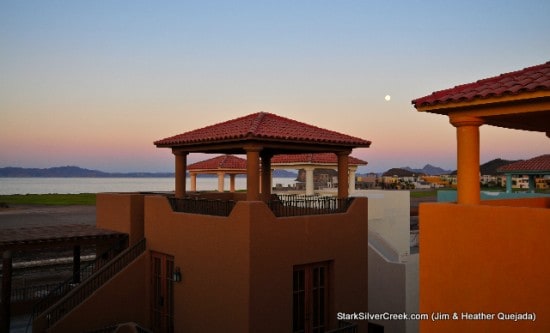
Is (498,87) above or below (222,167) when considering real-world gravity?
above

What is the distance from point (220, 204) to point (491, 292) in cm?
875

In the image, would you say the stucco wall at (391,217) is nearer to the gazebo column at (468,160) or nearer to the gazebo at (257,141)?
the gazebo at (257,141)

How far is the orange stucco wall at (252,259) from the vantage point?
1174 cm

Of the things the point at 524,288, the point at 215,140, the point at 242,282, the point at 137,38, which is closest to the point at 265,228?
the point at 242,282

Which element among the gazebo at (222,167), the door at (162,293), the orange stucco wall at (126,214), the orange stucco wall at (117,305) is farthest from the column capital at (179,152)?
the gazebo at (222,167)

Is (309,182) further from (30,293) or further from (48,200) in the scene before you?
(48,200)

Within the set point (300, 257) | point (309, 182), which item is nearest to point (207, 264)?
point (300, 257)

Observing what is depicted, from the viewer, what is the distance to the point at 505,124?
7.17m

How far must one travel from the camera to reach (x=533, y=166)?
97.2 feet

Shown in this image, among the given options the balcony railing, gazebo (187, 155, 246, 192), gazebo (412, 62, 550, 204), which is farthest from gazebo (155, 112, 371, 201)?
gazebo (187, 155, 246, 192)

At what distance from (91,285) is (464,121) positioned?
1258 cm

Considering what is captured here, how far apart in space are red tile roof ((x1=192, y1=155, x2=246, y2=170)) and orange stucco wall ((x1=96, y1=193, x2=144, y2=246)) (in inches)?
552

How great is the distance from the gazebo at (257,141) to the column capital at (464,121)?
22.4ft

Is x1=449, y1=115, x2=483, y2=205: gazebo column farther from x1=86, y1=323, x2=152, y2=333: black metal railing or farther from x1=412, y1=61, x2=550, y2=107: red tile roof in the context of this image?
x1=86, y1=323, x2=152, y2=333: black metal railing
